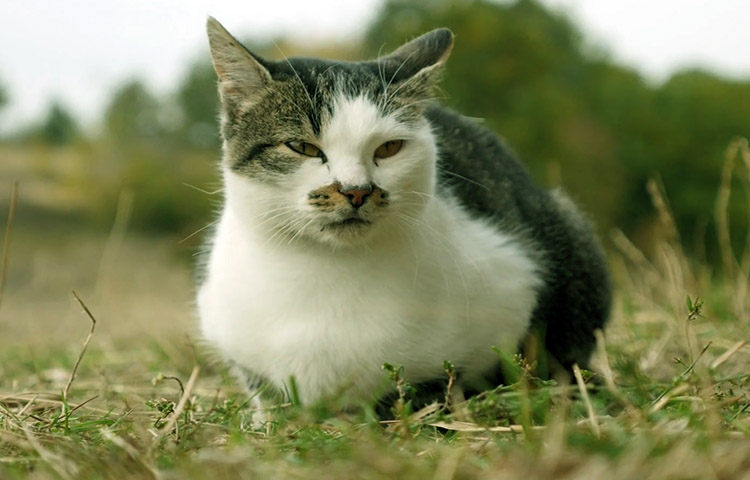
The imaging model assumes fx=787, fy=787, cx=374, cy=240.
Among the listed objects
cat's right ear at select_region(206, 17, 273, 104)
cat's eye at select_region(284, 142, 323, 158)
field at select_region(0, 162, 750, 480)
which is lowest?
field at select_region(0, 162, 750, 480)

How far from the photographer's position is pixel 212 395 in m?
2.64

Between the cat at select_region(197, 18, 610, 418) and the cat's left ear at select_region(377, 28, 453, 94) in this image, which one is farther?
the cat's left ear at select_region(377, 28, 453, 94)

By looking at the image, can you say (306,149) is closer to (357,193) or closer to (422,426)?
(357,193)

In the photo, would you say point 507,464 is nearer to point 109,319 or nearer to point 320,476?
point 320,476

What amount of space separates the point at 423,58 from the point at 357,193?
617 mm

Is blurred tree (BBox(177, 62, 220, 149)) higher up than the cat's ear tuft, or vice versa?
the cat's ear tuft

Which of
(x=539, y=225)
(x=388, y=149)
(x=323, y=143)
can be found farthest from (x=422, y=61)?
(x=539, y=225)

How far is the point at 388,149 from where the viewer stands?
219 cm

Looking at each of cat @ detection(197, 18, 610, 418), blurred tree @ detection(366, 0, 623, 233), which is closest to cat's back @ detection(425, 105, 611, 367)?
cat @ detection(197, 18, 610, 418)

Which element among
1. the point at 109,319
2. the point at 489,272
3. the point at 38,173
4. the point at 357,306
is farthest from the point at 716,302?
the point at 38,173

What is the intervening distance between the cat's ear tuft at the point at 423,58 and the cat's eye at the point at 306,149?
36 centimetres

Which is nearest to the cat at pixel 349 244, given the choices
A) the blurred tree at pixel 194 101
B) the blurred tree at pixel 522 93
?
the blurred tree at pixel 194 101

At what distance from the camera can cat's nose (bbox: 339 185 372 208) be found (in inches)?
78.8

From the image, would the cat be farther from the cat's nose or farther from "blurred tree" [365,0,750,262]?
"blurred tree" [365,0,750,262]
